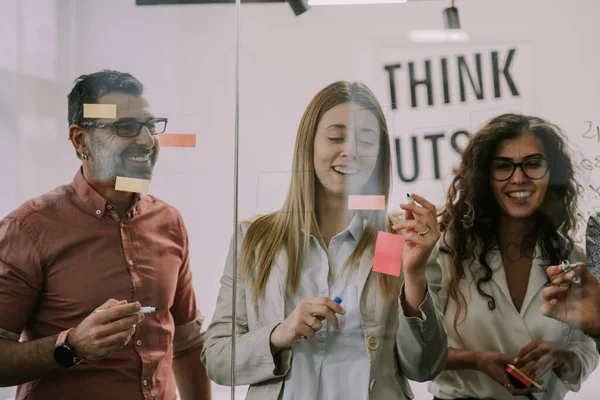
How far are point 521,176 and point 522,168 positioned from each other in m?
0.03

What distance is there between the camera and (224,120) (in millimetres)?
2320

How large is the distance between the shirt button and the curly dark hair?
26 cm

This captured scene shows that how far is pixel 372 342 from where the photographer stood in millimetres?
2168

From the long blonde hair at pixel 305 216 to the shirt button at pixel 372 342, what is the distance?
0.47 ft

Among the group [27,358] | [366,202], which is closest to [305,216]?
[366,202]

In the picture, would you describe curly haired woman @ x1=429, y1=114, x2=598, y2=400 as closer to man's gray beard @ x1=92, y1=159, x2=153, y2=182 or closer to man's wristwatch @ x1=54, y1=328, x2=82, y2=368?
man's gray beard @ x1=92, y1=159, x2=153, y2=182

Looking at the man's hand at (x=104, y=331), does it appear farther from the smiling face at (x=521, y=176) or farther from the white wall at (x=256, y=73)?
the smiling face at (x=521, y=176)

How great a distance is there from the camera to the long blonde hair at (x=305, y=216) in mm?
2195

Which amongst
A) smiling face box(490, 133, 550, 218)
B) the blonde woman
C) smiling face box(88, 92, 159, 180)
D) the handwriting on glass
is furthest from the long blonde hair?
Result: the handwriting on glass

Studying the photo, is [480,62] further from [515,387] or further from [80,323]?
[80,323]

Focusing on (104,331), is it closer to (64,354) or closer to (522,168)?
(64,354)

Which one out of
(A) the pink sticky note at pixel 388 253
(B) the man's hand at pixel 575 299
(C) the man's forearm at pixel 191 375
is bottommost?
(C) the man's forearm at pixel 191 375

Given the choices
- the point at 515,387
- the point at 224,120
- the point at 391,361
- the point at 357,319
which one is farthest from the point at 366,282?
the point at 224,120

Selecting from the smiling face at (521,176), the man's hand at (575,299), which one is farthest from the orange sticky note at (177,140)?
the man's hand at (575,299)
